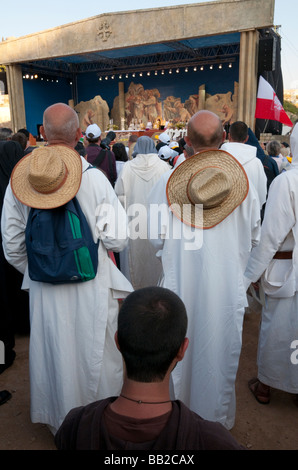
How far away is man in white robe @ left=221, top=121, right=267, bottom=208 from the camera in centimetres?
378

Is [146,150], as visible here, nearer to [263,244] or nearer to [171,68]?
[263,244]

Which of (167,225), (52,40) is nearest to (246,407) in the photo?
(167,225)

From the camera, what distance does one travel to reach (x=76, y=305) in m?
2.41

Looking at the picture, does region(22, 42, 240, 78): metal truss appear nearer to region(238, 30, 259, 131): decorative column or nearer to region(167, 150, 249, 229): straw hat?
region(238, 30, 259, 131): decorative column

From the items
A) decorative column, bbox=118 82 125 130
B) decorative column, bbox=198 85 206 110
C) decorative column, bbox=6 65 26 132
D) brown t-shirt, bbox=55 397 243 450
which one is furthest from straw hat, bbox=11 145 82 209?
decorative column, bbox=118 82 125 130

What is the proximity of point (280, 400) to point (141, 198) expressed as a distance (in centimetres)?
Answer: 276

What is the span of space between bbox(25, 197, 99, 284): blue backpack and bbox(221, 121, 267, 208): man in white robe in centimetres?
208

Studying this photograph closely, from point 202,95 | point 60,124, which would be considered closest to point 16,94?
point 202,95

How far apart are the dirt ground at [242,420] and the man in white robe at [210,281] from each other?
34 centimetres

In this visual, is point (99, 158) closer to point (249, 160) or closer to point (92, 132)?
point (92, 132)

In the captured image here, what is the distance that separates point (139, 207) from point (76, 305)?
8.50 feet

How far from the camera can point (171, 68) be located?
72.8 feet

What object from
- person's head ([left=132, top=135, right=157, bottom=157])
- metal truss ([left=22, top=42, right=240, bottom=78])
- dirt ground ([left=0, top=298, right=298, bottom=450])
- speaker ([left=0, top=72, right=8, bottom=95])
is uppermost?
metal truss ([left=22, top=42, right=240, bottom=78])

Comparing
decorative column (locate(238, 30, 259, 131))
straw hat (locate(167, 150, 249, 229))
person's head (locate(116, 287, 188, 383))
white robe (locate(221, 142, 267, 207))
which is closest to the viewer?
person's head (locate(116, 287, 188, 383))
